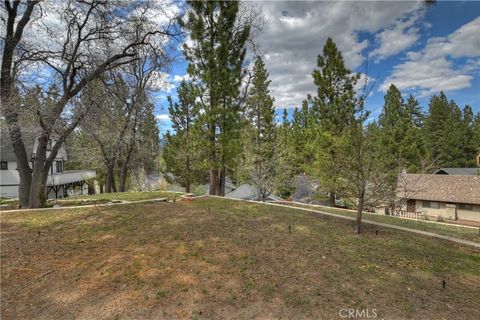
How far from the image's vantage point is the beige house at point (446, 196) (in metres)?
21.6

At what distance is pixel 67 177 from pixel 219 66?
73.2 ft

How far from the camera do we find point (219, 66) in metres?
14.0

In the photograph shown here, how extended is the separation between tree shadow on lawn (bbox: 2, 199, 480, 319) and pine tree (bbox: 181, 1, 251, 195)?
7.02 m

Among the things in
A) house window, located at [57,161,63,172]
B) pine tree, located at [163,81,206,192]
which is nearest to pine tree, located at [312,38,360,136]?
pine tree, located at [163,81,206,192]

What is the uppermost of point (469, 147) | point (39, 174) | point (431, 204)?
point (469, 147)

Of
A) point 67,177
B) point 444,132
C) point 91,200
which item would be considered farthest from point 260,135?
point 444,132

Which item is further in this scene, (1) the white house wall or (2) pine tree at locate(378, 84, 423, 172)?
(2) pine tree at locate(378, 84, 423, 172)

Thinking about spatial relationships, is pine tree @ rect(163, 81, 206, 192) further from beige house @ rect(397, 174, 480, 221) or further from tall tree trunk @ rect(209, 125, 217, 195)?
beige house @ rect(397, 174, 480, 221)

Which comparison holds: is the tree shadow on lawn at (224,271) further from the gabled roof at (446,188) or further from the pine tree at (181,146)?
the gabled roof at (446,188)

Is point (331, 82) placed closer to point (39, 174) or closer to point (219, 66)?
point (219, 66)

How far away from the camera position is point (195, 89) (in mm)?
14453

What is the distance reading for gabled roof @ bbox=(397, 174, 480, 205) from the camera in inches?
858

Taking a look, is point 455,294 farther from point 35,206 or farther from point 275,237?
point 35,206

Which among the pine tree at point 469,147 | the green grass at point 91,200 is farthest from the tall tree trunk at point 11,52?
the pine tree at point 469,147
